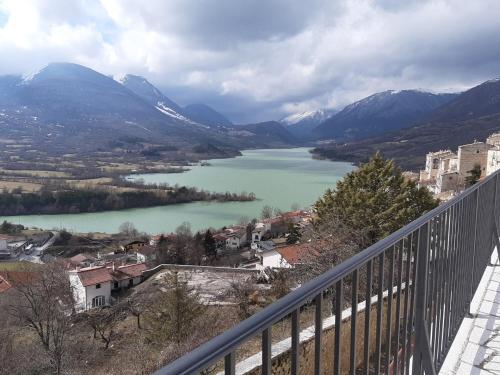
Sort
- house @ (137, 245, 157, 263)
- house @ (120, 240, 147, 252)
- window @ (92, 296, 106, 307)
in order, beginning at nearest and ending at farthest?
1. window @ (92, 296, 106, 307)
2. house @ (137, 245, 157, 263)
3. house @ (120, 240, 147, 252)

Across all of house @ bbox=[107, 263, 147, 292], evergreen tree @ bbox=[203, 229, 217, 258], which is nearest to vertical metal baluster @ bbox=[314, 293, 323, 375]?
house @ bbox=[107, 263, 147, 292]

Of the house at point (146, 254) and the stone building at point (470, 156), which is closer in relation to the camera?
the house at point (146, 254)

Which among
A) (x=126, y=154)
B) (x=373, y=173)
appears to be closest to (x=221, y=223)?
(x=373, y=173)

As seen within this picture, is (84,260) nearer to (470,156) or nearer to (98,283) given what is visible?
(98,283)

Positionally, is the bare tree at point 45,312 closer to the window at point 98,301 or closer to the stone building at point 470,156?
the window at point 98,301

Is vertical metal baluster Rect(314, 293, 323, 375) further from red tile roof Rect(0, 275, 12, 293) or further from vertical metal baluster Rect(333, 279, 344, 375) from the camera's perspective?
red tile roof Rect(0, 275, 12, 293)

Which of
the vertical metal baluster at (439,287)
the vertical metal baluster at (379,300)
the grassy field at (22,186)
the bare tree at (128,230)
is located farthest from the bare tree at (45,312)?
the grassy field at (22,186)

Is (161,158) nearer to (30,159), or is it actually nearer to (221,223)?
(30,159)

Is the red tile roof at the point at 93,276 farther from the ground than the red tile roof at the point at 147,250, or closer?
farther from the ground
